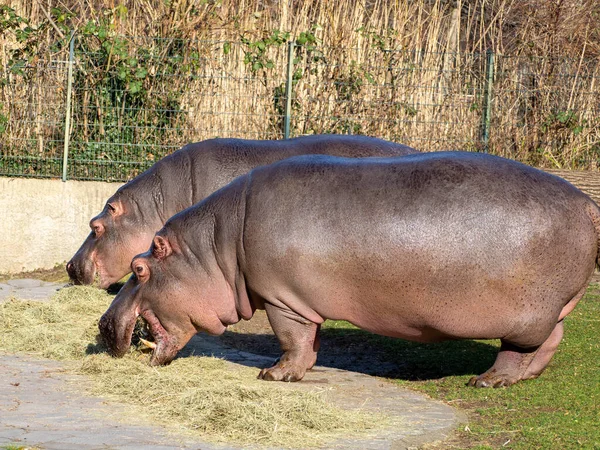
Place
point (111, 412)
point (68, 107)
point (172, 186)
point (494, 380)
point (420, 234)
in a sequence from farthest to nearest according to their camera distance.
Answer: point (68, 107), point (172, 186), point (494, 380), point (420, 234), point (111, 412)

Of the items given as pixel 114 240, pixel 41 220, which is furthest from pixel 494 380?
pixel 41 220

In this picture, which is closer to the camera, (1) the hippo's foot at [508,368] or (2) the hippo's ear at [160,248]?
(1) the hippo's foot at [508,368]

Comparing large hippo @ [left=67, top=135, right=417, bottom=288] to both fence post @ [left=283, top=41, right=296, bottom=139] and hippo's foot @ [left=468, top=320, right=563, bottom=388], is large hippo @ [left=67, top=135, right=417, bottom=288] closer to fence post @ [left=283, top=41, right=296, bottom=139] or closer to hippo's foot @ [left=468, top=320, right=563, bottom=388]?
hippo's foot @ [left=468, top=320, right=563, bottom=388]

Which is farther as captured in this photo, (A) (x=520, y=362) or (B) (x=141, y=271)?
(B) (x=141, y=271)

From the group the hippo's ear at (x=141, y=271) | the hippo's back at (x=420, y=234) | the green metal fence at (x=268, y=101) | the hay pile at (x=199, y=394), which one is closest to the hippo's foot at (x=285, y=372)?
the hay pile at (x=199, y=394)

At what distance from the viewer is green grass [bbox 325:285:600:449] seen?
5031 millimetres

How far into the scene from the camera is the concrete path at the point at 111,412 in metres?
4.71

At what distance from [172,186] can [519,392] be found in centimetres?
363

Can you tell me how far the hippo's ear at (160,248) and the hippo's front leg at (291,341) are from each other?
752mm

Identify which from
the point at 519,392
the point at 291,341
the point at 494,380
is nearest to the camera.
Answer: the point at 519,392

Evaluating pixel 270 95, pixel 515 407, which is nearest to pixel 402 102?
pixel 270 95

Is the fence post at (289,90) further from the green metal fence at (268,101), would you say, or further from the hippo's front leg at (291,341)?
the hippo's front leg at (291,341)

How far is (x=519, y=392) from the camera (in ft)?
19.4

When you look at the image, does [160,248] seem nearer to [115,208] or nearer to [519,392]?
[115,208]
